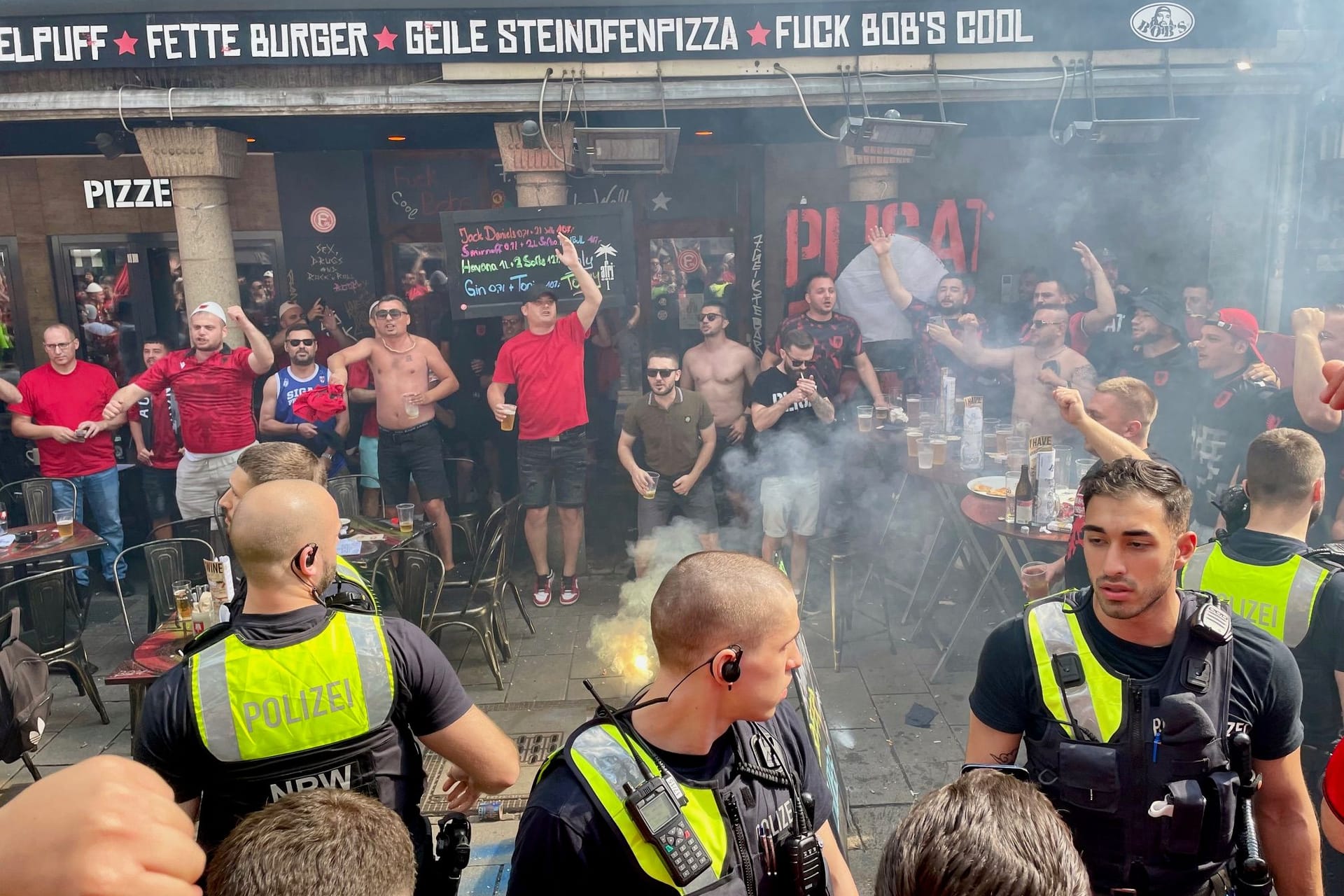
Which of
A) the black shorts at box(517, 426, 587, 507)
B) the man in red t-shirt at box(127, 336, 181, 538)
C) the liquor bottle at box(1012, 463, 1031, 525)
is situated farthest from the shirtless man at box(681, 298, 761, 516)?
the man in red t-shirt at box(127, 336, 181, 538)

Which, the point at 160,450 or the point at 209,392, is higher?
the point at 209,392

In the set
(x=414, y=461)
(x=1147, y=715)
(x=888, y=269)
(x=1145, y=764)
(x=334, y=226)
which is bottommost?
(x=414, y=461)

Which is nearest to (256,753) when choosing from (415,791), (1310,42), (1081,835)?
(415,791)

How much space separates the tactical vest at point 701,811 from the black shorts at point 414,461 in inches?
249

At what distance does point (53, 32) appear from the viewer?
7523mm

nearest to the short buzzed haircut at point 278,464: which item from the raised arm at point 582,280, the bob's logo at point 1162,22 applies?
the raised arm at point 582,280

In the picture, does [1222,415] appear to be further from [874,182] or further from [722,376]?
[874,182]

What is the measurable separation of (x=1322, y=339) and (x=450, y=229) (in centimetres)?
636

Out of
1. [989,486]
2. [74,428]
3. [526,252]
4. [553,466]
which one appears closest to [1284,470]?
[989,486]

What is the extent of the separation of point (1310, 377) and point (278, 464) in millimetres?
5600

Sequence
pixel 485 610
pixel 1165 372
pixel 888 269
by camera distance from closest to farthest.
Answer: pixel 485 610 → pixel 1165 372 → pixel 888 269

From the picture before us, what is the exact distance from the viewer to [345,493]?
24.7 feet

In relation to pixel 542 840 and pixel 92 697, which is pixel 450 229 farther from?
pixel 542 840

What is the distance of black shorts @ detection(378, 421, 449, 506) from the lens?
8148 millimetres
